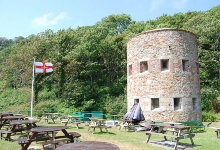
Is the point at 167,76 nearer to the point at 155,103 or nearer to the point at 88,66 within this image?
the point at 155,103

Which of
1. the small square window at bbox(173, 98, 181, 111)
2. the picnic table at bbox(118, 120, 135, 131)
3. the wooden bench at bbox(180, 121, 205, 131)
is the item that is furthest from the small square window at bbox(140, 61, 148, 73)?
the wooden bench at bbox(180, 121, 205, 131)

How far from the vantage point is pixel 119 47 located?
109 ft

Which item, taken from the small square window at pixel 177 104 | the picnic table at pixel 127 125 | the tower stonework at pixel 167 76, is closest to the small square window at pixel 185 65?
the tower stonework at pixel 167 76

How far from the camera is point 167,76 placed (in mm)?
16547

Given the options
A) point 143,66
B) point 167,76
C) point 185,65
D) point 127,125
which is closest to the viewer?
point 127,125

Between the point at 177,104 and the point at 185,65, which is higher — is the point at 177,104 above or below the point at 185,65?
below

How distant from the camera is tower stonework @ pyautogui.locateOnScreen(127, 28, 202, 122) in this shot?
53.7 feet

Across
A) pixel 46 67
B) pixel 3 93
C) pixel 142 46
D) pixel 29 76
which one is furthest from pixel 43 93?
pixel 142 46

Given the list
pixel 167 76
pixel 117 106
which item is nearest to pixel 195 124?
pixel 167 76

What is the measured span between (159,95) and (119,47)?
17.8 m

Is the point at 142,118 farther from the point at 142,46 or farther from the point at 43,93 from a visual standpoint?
the point at 43,93

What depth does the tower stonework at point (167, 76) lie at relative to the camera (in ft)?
53.7

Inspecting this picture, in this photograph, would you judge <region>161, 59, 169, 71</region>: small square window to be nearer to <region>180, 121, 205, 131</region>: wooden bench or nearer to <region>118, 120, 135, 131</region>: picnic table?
<region>180, 121, 205, 131</region>: wooden bench

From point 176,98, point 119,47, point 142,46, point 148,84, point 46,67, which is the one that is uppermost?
point 119,47
